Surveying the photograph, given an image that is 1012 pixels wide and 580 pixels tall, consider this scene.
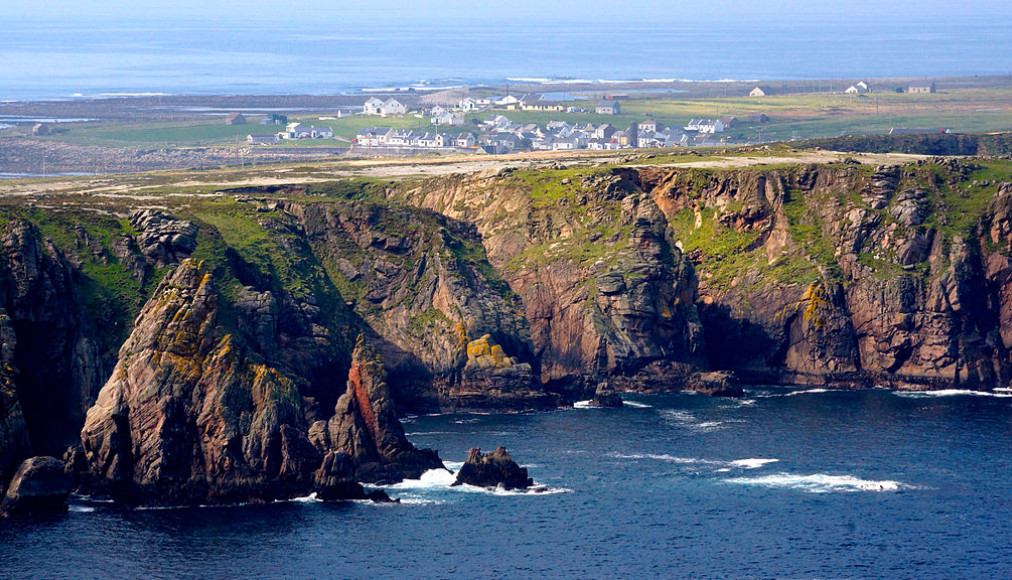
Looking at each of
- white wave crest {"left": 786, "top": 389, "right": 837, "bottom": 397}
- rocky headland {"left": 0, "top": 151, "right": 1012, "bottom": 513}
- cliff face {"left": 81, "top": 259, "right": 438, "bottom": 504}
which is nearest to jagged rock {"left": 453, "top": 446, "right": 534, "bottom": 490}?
rocky headland {"left": 0, "top": 151, "right": 1012, "bottom": 513}

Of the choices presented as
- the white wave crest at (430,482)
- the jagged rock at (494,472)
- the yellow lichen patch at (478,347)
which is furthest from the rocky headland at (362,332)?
the jagged rock at (494,472)

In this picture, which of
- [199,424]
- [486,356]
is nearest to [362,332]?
[486,356]

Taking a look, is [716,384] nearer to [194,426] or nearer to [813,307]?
[813,307]

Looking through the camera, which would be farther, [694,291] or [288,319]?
[694,291]

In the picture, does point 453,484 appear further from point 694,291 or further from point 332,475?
point 694,291

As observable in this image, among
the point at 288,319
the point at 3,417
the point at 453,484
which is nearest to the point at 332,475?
the point at 453,484

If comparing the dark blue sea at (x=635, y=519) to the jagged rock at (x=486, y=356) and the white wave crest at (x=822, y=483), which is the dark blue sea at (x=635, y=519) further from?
the jagged rock at (x=486, y=356)
